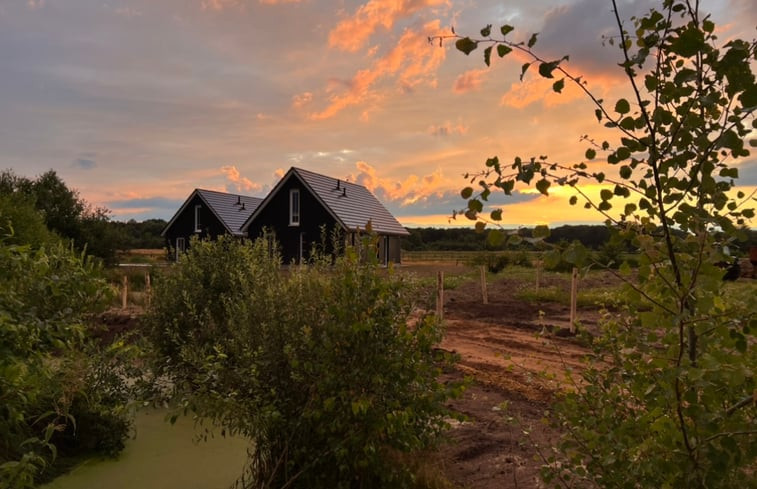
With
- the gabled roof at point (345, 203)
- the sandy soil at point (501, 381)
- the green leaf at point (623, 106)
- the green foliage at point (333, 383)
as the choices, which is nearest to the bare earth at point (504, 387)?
the sandy soil at point (501, 381)

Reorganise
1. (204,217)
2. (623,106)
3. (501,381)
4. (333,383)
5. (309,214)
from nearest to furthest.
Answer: (623,106), (333,383), (501,381), (309,214), (204,217)

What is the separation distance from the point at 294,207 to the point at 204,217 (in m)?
7.67

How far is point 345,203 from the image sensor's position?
23.1 meters

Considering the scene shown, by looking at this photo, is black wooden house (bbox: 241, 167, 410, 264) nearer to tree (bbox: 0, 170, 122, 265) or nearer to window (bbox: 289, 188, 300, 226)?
window (bbox: 289, 188, 300, 226)

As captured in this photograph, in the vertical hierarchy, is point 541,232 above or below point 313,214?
below

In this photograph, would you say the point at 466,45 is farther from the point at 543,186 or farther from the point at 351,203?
the point at 351,203

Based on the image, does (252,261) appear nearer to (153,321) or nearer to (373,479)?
(153,321)

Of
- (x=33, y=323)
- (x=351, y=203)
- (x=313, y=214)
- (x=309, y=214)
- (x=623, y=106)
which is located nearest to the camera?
(x=623, y=106)

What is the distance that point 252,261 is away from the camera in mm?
5715

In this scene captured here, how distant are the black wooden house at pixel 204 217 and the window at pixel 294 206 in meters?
5.00

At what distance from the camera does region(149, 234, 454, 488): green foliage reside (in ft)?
9.62

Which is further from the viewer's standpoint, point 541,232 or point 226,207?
point 226,207

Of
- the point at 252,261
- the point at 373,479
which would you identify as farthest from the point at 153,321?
the point at 373,479

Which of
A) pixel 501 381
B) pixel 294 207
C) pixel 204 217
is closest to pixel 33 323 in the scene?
pixel 501 381
